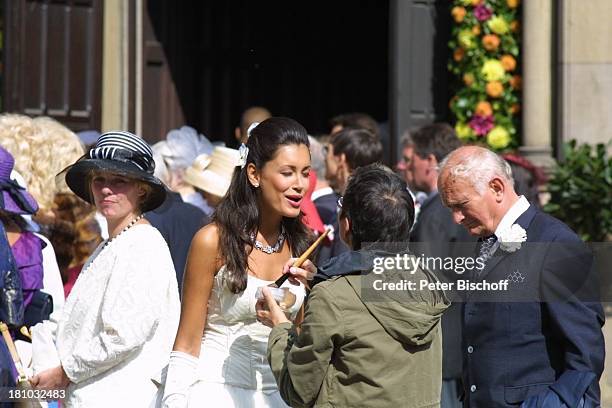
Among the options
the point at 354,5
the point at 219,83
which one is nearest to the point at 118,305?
the point at 219,83

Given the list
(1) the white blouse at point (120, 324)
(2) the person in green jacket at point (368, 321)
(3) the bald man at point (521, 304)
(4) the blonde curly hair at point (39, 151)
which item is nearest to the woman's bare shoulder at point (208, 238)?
(1) the white blouse at point (120, 324)

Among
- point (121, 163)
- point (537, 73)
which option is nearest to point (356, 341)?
point (121, 163)

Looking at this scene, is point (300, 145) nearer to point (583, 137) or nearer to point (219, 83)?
point (583, 137)

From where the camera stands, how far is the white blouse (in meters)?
→ 4.27

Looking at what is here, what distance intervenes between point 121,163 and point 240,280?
0.70 metres

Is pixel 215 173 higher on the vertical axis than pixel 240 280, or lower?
higher

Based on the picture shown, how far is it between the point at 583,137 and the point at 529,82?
0.57 m

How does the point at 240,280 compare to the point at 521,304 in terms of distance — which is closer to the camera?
the point at 521,304

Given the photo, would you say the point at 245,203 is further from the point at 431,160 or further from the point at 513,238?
the point at 431,160

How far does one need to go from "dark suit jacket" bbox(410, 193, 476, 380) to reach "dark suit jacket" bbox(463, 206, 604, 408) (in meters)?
1.41

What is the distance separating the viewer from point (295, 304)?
4.32 meters

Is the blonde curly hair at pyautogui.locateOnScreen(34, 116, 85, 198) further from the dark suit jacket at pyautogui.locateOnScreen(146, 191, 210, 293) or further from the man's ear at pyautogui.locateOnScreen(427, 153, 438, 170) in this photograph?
the man's ear at pyautogui.locateOnScreen(427, 153, 438, 170)

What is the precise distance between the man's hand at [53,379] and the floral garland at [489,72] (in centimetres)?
507

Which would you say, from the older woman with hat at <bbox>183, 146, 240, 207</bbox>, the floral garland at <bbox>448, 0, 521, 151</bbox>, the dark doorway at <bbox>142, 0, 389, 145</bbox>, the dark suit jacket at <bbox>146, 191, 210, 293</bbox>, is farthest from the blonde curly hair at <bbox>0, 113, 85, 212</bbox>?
the dark doorway at <bbox>142, 0, 389, 145</bbox>
